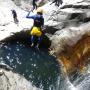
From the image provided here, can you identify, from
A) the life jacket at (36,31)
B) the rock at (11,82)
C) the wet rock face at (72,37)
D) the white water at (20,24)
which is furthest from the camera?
the wet rock face at (72,37)

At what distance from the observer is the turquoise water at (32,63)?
1555cm

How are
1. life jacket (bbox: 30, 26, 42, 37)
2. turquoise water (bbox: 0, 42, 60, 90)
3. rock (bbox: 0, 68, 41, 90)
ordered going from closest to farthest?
rock (bbox: 0, 68, 41, 90) < turquoise water (bbox: 0, 42, 60, 90) < life jacket (bbox: 30, 26, 42, 37)

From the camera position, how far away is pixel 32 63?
1739cm

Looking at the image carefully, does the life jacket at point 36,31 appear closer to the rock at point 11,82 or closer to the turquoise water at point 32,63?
the turquoise water at point 32,63

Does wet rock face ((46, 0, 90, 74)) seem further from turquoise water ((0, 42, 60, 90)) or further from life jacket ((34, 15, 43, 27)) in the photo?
life jacket ((34, 15, 43, 27))

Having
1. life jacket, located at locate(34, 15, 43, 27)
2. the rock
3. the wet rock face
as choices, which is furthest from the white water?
life jacket, located at locate(34, 15, 43, 27)

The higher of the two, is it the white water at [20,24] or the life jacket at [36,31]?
the life jacket at [36,31]

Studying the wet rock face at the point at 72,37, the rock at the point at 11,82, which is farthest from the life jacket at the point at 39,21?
the rock at the point at 11,82

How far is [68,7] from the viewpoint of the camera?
2111cm

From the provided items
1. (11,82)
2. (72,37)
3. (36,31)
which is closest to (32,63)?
(36,31)

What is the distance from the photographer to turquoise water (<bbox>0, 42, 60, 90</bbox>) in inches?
612

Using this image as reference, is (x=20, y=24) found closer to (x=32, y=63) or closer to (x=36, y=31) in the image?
(x=36, y=31)

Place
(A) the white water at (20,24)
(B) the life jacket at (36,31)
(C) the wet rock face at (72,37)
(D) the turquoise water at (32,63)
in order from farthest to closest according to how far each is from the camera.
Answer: (C) the wet rock face at (72,37), (B) the life jacket at (36,31), (A) the white water at (20,24), (D) the turquoise water at (32,63)

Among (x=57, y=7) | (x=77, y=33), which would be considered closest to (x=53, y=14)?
(x=57, y=7)
